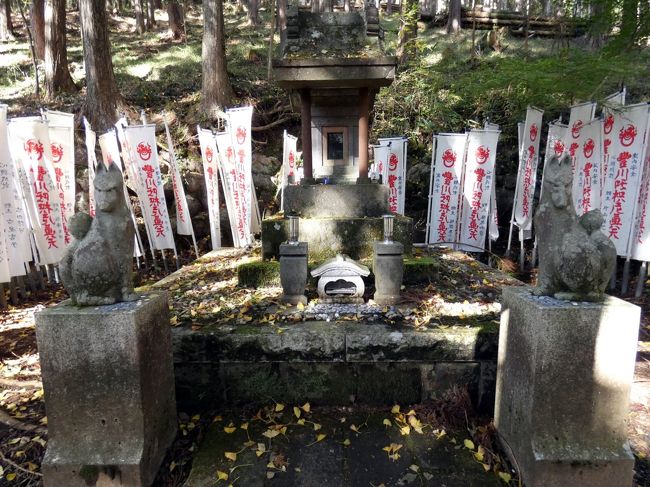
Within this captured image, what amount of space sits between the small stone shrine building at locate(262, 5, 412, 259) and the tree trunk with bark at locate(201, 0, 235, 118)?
26.6ft

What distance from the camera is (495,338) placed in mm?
3531

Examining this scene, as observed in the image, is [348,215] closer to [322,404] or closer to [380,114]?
[322,404]

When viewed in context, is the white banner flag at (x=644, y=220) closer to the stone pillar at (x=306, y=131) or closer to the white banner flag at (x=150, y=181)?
the stone pillar at (x=306, y=131)

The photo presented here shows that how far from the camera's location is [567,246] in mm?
2619

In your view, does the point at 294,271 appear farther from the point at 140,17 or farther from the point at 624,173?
the point at 140,17

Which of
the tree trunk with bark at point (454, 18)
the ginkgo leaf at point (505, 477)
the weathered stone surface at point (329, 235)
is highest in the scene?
the tree trunk with bark at point (454, 18)

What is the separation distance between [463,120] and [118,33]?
21913 mm

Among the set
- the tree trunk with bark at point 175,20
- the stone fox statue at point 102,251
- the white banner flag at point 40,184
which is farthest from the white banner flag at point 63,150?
the tree trunk with bark at point 175,20

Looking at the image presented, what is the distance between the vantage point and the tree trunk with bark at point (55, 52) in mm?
12352

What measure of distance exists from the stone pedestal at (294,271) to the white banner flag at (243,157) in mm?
4924

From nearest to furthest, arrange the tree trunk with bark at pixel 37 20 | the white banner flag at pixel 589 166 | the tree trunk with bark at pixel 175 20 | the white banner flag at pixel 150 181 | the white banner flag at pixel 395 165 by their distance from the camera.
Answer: the white banner flag at pixel 589 166 → the white banner flag at pixel 150 181 → the white banner flag at pixel 395 165 → the tree trunk with bark at pixel 37 20 → the tree trunk with bark at pixel 175 20

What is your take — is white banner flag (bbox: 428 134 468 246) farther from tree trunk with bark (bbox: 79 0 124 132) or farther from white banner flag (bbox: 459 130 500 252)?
tree trunk with bark (bbox: 79 0 124 132)

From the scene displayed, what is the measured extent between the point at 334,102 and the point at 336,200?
1692mm

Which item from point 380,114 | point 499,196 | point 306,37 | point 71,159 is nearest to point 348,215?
point 306,37
